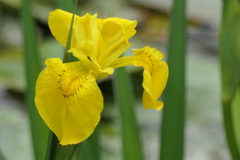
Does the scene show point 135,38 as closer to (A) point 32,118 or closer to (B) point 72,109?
(A) point 32,118

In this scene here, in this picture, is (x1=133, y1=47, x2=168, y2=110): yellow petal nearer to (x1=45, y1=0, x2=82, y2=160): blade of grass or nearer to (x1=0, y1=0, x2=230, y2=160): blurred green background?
(x1=45, y1=0, x2=82, y2=160): blade of grass

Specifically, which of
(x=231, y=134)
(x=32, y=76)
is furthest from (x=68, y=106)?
(x=231, y=134)

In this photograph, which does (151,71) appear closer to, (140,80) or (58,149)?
(58,149)

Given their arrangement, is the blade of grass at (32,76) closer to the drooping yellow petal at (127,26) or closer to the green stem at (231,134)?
the drooping yellow petal at (127,26)

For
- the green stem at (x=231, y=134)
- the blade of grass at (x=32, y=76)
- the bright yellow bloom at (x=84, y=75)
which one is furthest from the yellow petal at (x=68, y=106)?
the green stem at (x=231, y=134)

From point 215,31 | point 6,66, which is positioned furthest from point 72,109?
point 215,31

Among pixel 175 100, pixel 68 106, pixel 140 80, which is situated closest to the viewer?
pixel 68 106
